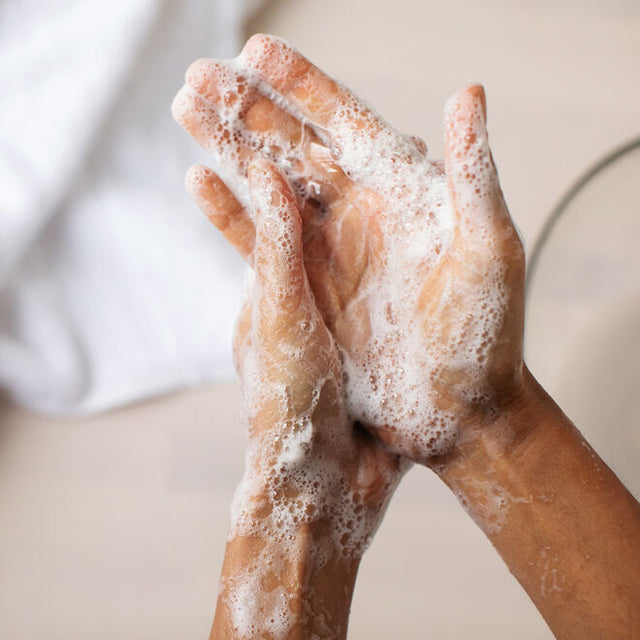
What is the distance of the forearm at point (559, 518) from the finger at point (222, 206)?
283 millimetres

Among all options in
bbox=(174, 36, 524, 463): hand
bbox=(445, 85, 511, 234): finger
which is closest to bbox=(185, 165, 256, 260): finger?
bbox=(174, 36, 524, 463): hand

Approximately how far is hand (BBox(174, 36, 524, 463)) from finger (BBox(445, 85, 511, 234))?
0.24ft

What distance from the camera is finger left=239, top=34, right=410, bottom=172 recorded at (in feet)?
2.23

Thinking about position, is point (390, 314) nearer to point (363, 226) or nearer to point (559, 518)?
point (363, 226)

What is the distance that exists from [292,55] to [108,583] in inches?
29.3

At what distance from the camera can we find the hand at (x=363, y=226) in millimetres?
643

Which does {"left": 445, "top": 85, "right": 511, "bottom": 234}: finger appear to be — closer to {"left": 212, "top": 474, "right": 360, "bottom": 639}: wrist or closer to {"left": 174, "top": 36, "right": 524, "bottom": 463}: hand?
{"left": 174, "top": 36, "right": 524, "bottom": 463}: hand

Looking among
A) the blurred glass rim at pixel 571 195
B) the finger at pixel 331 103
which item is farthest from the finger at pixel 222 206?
the blurred glass rim at pixel 571 195

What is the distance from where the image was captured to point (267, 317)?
635 mm

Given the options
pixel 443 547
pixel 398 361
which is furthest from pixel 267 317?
pixel 443 547

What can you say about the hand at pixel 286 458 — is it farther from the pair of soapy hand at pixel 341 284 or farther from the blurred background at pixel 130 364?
the blurred background at pixel 130 364

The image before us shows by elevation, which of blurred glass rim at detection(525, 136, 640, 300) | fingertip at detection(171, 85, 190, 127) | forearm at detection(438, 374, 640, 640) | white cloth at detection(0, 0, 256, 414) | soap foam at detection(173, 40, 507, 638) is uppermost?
white cloth at detection(0, 0, 256, 414)

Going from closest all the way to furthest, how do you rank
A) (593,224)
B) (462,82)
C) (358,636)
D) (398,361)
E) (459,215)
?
(459,215), (398,361), (593,224), (358,636), (462,82)

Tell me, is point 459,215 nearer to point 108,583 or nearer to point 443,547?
point 443,547
